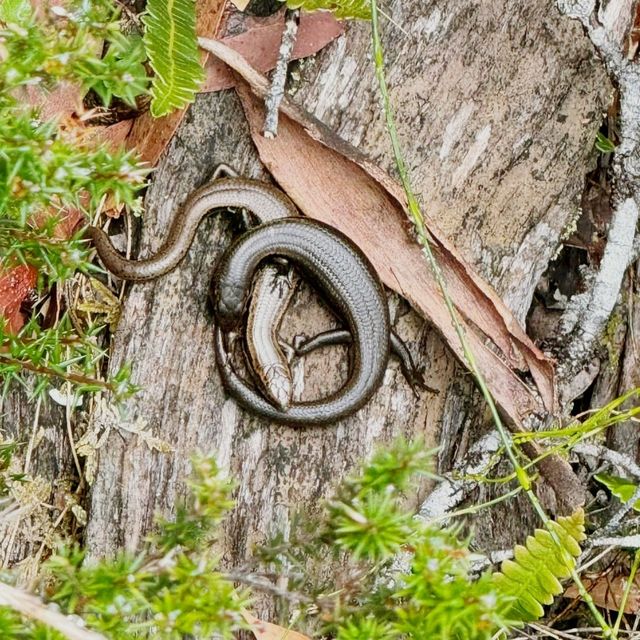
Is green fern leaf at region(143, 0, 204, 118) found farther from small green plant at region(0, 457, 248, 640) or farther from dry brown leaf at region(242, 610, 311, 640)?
dry brown leaf at region(242, 610, 311, 640)

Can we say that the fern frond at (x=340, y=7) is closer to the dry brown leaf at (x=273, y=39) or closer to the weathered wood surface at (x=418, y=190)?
the dry brown leaf at (x=273, y=39)

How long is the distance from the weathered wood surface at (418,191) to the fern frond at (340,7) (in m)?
0.32

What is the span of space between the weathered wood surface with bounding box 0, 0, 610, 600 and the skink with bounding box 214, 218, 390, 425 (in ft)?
0.26

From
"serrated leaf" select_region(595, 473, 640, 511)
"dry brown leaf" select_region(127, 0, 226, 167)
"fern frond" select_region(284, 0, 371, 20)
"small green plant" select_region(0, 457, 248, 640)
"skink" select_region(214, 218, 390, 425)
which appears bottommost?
"small green plant" select_region(0, 457, 248, 640)

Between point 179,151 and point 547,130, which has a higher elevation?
point 547,130

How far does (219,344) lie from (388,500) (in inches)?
74.2

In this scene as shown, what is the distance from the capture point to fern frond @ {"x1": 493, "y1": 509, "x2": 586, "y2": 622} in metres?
3.45

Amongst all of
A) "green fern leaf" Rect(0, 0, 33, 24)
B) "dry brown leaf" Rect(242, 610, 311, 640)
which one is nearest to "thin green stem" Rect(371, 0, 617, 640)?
"dry brown leaf" Rect(242, 610, 311, 640)

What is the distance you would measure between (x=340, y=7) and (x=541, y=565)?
7.64ft

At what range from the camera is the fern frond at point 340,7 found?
3434mm

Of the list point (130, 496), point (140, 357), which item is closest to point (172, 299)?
point (140, 357)

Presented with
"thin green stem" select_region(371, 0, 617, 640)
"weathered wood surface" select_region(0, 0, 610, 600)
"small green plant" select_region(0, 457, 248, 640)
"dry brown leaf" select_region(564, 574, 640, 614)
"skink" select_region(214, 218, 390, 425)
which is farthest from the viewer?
"dry brown leaf" select_region(564, 574, 640, 614)

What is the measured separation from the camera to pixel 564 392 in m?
3.98

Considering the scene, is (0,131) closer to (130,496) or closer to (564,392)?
(130,496)
